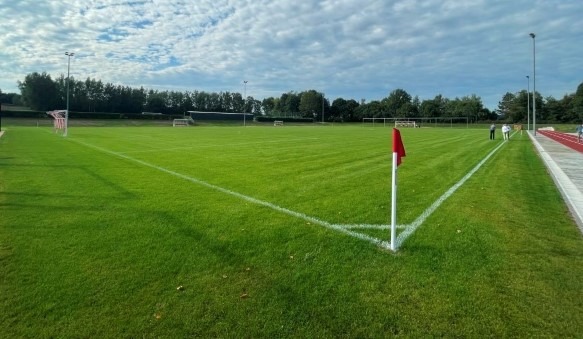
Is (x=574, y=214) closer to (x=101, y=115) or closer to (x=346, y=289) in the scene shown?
(x=346, y=289)

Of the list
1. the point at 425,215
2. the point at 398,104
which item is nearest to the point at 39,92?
the point at 398,104

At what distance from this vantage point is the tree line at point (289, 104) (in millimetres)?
113375

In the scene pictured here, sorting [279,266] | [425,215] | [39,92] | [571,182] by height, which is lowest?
[279,266]

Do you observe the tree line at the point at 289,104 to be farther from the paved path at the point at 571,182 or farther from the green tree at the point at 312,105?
the paved path at the point at 571,182

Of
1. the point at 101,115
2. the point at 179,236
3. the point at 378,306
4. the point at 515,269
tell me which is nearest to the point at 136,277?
the point at 179,236

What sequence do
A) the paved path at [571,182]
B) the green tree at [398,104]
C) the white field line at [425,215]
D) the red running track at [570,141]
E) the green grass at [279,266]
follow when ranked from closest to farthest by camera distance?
the green grass at [279,266], the white field line at [425,215], the paved path at [571,182], the red running track at [570,141], the green tree at [398,104]

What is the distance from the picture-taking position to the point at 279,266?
4680 mm

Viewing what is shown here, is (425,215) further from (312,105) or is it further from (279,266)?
(312,105)

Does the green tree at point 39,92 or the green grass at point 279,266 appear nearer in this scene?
the green grass at point 279,266

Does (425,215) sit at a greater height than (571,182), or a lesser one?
lesser

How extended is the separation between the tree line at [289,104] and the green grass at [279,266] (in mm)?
98547

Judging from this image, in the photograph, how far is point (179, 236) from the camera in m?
5.70

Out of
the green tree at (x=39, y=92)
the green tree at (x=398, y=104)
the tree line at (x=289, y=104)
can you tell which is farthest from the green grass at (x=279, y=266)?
the green tree at (x=398, y=104)

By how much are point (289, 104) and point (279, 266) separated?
17504cm
